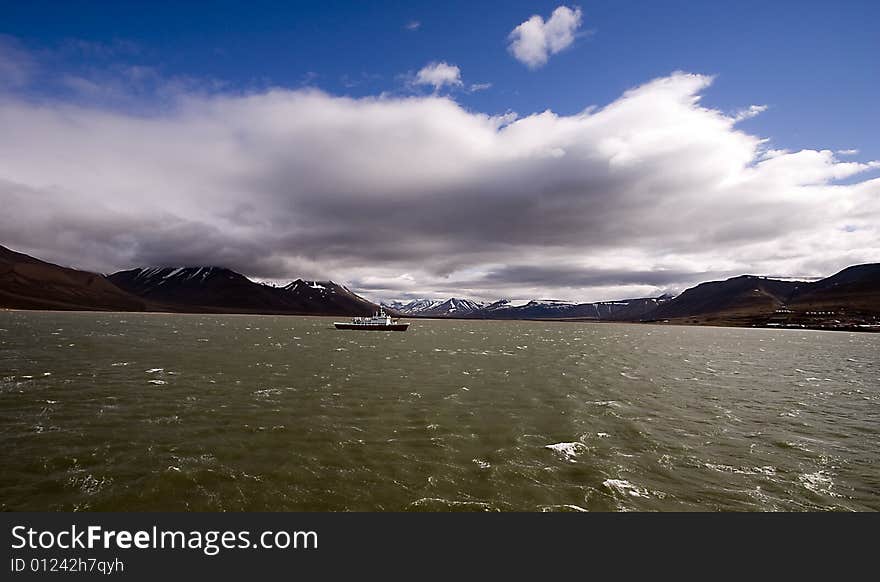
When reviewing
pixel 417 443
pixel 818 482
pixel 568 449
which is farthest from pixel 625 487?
pixel 417 443

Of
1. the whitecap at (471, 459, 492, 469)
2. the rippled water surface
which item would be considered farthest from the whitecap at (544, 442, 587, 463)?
the whitecap at (471, 459, 492, 469)

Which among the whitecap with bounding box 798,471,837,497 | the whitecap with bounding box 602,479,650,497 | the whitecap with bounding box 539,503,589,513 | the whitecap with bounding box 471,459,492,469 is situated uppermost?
the whitecap with bounding box 471,459,492,469

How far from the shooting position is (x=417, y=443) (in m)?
25.2

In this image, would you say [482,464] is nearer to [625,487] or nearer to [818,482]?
[625,487]

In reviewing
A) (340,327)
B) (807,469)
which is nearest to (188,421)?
(807,469)

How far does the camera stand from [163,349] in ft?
240

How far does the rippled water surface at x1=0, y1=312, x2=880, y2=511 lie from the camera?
1827cm

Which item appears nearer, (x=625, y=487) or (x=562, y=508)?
(x=562, y=508)

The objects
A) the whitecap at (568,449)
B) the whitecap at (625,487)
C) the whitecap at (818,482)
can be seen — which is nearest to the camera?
the whitecap at (625,487)

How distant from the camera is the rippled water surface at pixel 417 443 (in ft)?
59.9

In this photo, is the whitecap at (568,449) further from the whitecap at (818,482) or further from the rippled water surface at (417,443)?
the whitecap at (818,482)

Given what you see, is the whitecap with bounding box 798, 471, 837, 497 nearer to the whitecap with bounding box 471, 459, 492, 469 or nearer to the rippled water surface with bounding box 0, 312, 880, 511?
the rippled water surface with bounding box 0, 312, 880, 511

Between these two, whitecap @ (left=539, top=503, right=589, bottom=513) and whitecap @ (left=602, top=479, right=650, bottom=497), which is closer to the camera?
whitecap @ (left=539, top=503, right=589, bottom=513)

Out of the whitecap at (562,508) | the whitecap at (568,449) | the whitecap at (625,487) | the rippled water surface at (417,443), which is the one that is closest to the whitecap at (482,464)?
the rippled water surface at (417,443)
